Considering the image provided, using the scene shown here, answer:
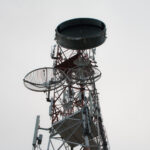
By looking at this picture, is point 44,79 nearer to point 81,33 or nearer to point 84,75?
point 84,75

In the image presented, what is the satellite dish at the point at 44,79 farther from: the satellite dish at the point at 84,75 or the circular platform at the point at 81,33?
the circular platform at the point at 81,33

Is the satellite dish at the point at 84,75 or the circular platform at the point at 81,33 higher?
the circular platform at the point at 81,33

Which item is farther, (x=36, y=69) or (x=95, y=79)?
(x=95, y=79)

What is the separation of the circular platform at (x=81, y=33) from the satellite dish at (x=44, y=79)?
1.79 m

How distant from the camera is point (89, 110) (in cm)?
1958

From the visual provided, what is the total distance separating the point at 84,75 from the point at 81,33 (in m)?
2.57

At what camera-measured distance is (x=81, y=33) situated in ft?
73.4

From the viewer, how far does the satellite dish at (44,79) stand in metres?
22.1

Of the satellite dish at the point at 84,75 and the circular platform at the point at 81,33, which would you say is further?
the satellite dish at the point at 84,75

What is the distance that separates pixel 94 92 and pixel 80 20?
175 inches

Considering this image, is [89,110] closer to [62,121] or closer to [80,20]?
[62,121]

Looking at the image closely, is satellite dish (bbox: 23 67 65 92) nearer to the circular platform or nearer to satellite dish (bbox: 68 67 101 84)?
satellite dish (bbox: 68 67 101 84)

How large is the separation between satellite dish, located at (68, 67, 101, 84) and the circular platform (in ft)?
4.40

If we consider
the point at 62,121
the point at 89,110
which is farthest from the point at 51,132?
the point at 89,110
